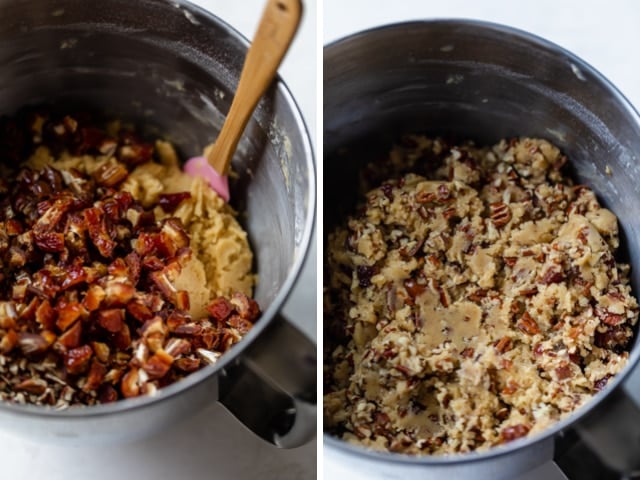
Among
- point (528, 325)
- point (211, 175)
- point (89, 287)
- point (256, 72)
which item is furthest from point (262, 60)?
point (528, 325)

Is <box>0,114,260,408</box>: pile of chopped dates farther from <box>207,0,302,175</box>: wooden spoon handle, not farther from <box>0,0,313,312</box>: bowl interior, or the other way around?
<box>207,0,302,175</box>: wooden spoon handle

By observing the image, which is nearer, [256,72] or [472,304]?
[256,72]

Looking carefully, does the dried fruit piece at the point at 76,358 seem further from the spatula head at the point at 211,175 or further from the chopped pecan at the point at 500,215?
the chopped pecan at the point at 500,215

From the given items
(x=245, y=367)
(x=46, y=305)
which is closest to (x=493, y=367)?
(x=245, y=367)

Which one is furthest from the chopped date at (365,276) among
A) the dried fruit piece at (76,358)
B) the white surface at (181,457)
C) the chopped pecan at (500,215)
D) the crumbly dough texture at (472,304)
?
the dried fruit piece at (76,358)

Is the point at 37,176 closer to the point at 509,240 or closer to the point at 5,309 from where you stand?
the point at 5,309

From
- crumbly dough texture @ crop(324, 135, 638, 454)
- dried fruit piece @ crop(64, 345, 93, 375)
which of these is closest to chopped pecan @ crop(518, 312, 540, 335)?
crumbly dough texture @ crop(324, 135, 638, 454)

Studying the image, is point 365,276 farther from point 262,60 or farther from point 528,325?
point 262,60
